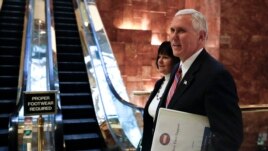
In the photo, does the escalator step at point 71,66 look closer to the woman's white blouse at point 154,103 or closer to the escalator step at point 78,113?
the escalator step at point 78,113

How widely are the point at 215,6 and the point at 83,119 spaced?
4476 mm

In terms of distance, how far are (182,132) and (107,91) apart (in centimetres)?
434

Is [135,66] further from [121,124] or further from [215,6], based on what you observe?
[121,124]

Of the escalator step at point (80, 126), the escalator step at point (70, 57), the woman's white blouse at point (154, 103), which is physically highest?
the woman's white blouse at point (154, 103)

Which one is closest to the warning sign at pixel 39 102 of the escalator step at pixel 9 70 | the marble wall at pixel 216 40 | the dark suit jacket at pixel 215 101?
the dark suit jacket at pixel 215 101

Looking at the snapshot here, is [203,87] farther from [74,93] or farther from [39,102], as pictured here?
Result: [74,93]

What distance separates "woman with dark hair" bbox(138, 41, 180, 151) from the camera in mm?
2199

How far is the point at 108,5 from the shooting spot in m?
10.4

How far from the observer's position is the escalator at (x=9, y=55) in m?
5.42

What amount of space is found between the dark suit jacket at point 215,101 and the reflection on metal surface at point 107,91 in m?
3.21

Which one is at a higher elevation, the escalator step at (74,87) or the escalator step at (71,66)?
the escalator step at (71,66)

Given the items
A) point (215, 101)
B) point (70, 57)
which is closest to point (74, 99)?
point (70, 57)

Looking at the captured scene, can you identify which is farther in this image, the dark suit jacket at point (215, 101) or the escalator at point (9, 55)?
the escalator at point (9, 55)

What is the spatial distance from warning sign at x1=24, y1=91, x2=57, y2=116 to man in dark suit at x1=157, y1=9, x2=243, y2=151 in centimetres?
229
